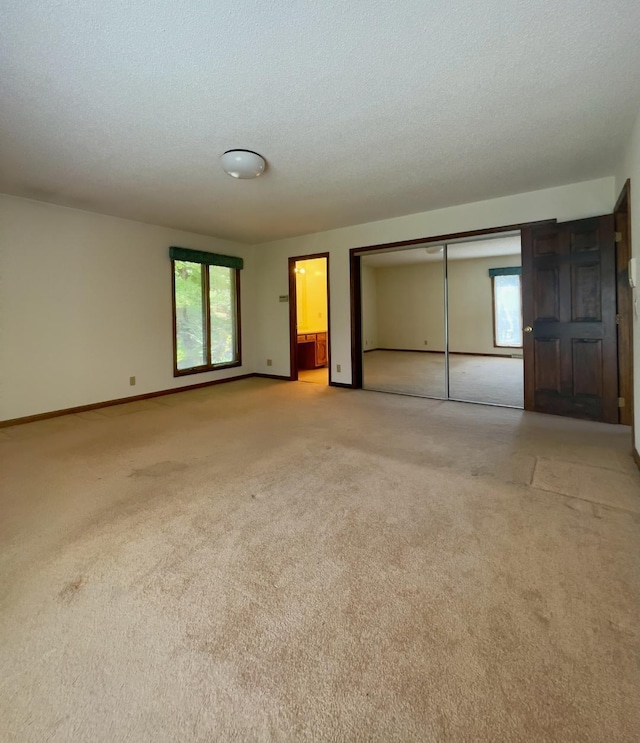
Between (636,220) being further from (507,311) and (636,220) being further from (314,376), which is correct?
(507,311)

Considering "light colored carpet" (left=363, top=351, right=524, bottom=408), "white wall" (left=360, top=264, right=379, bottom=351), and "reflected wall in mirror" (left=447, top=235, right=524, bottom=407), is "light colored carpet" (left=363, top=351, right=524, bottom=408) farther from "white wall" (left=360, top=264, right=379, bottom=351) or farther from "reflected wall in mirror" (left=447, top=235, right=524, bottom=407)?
"white wall" (left=360, top=264, right=379, bottom=351)

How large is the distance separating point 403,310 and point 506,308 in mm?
2381

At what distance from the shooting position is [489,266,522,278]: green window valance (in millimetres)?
8219

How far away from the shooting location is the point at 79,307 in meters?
4.43

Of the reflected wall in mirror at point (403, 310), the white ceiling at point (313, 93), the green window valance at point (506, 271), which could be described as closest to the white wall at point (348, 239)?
the white ceiling at point (313, 93)

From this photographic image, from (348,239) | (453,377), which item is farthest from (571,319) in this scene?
(348,239)

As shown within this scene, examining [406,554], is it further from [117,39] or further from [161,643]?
[117,39]

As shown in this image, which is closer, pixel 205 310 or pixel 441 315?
pixel 205 310

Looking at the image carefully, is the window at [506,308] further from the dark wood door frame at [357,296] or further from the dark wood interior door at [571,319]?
the dark wood interior door at [571,319]

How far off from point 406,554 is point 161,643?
100 centimetres

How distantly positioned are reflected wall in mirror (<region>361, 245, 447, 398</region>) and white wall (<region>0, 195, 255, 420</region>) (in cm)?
434

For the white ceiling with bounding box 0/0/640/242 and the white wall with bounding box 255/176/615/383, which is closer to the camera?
the white ceiling with bounding box 0/0/640/242

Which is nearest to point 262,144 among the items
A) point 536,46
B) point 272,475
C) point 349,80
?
point 349,80

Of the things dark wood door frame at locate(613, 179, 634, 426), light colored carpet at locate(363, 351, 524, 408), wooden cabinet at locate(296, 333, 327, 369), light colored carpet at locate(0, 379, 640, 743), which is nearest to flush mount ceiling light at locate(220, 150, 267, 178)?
light colored carpet at locate(0, 379, 640, 743)
